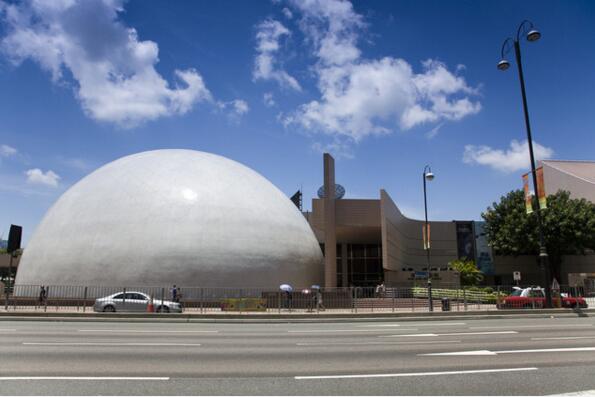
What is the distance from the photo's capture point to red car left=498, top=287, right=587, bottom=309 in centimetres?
2730

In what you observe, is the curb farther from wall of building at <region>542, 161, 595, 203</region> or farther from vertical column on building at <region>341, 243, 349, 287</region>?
wall of building at <region>542, 161, 595, 203</region>

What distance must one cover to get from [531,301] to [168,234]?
23.5 meters

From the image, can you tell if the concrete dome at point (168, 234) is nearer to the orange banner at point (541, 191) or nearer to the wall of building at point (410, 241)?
the wall of building at point (410, 241)

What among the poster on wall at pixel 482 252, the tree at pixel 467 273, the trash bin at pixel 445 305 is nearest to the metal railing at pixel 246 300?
the trash bin at pixel 445 305

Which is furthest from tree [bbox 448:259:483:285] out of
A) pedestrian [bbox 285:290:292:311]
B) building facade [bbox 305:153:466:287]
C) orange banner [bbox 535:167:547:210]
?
pedestrian [bbox 285:290:292:311]

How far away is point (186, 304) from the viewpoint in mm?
28188

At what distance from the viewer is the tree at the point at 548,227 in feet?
160

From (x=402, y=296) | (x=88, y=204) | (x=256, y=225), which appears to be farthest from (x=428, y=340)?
(x=88, y=204)

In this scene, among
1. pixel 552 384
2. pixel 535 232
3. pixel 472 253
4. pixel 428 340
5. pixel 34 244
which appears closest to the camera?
pixel 552 384

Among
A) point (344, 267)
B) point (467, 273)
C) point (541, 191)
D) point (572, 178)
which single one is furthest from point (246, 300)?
point (572, 178)

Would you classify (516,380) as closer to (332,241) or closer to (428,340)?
(428,340)

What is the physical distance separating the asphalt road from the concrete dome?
1632 centimetres

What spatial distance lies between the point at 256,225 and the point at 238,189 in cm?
383

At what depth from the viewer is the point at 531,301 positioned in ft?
89.6
